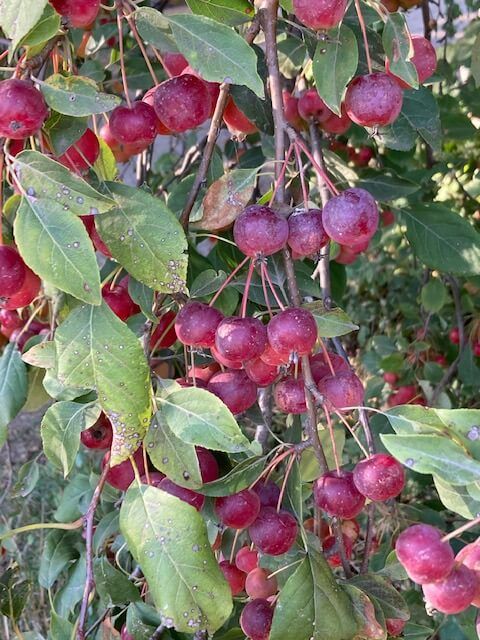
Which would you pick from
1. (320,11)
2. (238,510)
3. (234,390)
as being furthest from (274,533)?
(320,11)

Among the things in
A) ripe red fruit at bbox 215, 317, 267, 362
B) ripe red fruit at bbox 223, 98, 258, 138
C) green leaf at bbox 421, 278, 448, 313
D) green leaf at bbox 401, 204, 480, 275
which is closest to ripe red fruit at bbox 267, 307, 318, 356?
ripe red fruit at bbox 215, 317, 267, 362

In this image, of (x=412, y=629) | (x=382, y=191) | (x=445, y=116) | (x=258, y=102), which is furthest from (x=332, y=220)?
(x=445, y=116)

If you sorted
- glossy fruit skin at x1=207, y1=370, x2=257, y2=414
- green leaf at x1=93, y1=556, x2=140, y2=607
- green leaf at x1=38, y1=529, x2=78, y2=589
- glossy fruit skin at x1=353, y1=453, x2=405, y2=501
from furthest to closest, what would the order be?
green leaf at x1=38, y1=529, x2=78, y2=589 → green leaf at x1=93, y1=556, x2=140, y2=607 → glossy fruit skin at x1=207, y1=370, x2=257, y2=414 → glossy fruit skin at x1=353, y1=453, x2=405, y2=501

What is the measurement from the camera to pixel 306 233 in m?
0.69

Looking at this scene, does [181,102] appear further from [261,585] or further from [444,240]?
[444,240]

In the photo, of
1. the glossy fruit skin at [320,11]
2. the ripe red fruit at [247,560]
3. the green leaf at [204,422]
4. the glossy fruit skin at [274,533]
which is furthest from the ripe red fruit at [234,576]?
the glossy fruit skin at [320,11]

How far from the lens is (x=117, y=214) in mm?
730

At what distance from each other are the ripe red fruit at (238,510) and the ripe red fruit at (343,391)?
117 mm

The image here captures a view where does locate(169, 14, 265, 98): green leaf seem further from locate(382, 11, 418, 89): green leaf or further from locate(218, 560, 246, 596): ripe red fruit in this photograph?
locate(218, 560, 246, 596): ripe red fruit

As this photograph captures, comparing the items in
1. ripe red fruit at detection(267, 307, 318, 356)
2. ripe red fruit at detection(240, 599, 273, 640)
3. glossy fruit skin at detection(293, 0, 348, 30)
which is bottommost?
ripe red fruit at detection(240, 599, 273, 640)

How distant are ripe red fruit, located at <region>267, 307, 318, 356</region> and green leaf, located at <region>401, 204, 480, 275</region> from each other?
61 cm

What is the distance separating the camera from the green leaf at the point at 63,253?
63 cm

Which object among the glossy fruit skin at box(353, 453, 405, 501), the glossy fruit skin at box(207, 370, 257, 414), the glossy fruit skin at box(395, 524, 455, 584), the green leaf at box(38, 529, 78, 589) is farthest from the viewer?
the green leaf at box(38, 529, 78, 589)

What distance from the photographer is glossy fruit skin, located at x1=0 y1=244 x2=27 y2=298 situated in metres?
0.71
